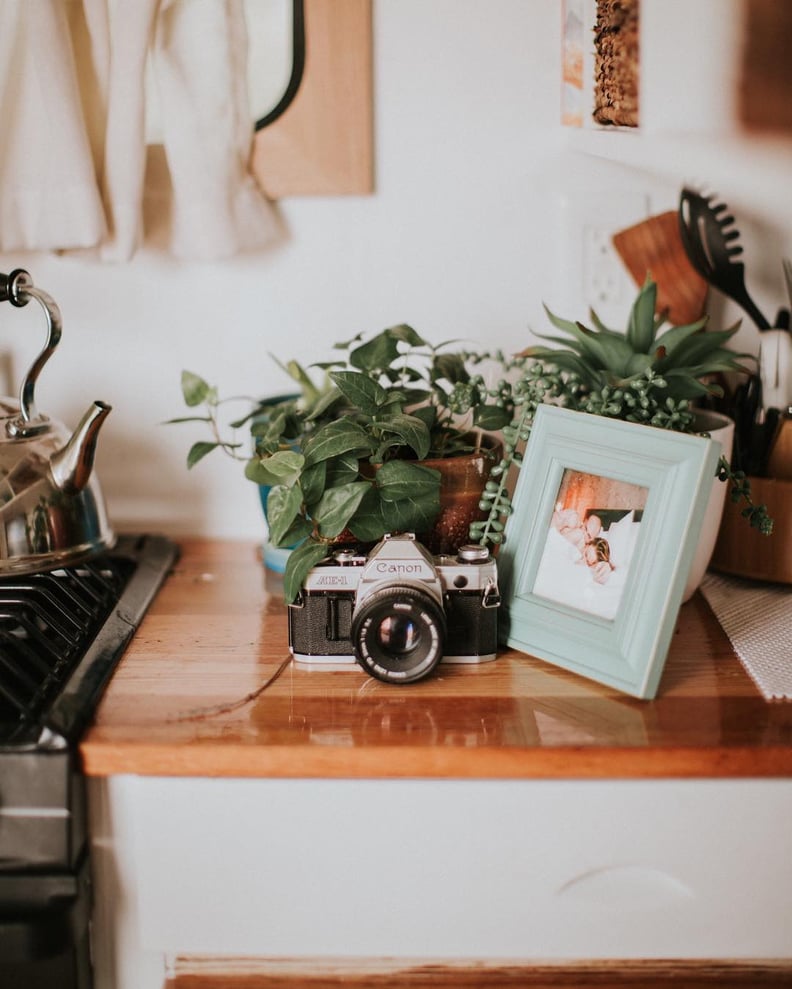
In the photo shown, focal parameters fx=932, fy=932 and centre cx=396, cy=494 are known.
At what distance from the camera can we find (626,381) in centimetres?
89

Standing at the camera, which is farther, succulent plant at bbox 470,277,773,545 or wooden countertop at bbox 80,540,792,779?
succulent plant at bbox 470,277,773,545

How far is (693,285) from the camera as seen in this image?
3.72 ft

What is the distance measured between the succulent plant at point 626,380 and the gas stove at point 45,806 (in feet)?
1.31

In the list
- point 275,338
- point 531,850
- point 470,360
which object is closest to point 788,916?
point 531,850

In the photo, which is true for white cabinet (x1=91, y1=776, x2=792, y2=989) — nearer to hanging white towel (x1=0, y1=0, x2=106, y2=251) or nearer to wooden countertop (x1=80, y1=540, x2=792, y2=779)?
wooden countertop (x1=80, y1=540, x2=792, y2=779)

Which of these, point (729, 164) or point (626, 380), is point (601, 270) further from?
point (626, 380)

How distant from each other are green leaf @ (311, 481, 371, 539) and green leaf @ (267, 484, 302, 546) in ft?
0.08

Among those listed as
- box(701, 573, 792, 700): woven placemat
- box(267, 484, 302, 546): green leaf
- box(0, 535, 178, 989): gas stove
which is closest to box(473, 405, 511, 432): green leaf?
box(267, 484, 302, 546): green leaf

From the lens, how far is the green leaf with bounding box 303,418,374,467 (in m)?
0.87

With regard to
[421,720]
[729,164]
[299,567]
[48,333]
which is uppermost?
[729,164]

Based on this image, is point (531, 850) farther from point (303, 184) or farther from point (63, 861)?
point (303, 184)

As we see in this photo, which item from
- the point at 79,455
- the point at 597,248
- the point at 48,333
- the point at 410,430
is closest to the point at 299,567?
the point at 410,430

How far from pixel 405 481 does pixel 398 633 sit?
143mm

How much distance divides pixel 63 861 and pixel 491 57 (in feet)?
3.19
